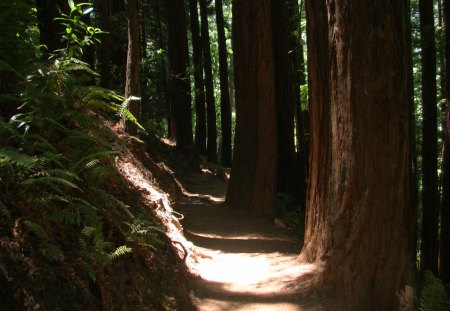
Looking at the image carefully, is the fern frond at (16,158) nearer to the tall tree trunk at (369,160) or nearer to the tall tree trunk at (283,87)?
the tall tree trunk at (369,160)

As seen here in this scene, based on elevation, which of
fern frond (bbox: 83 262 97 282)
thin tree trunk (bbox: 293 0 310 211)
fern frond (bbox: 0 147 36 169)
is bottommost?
fern frond (bbox: 83 262 97 282)

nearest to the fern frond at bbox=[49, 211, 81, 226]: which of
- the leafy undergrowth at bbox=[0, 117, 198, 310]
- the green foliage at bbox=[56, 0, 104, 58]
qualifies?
the leafy undergrowth at bbox=[0, 117, 198, 310]

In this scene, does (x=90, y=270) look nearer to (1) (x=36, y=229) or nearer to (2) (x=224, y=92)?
(1) (x=36, y=229)

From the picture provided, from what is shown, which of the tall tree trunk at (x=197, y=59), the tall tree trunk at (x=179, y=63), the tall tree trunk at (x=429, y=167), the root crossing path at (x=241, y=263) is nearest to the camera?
the root crossing path at (x=241, y=263)

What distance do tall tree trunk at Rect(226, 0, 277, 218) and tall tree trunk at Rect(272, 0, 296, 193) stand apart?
1610mm

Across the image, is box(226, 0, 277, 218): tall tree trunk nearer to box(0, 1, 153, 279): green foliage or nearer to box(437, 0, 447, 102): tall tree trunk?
box(437, 0, 447, 102): tall tree trunk

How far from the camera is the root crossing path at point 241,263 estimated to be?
17.7 ft

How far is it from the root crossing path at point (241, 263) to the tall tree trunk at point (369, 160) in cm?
49

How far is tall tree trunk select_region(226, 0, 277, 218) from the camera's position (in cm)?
1054

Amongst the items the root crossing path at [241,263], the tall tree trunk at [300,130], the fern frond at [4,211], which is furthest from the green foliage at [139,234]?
the tall tree trunk at [300,130]

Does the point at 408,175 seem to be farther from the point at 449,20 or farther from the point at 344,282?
the point at 449,20

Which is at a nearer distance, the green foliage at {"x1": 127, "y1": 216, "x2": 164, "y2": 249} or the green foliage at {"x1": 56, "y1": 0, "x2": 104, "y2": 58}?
the green foliage at {"x1": 127, "y1": 216, "x2": 164, "y2": 249}

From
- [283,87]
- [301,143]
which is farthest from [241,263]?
[301,143]

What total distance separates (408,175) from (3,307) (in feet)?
13.7
